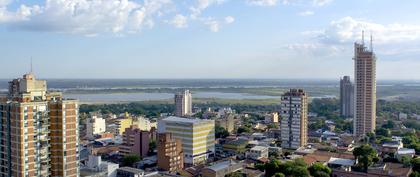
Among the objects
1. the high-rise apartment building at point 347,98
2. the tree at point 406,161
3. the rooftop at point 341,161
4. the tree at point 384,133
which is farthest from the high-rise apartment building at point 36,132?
the high-rise apartment building at point 347,98

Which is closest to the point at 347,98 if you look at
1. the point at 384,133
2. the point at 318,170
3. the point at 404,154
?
the point at 384,133

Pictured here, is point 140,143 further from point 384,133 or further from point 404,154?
point 384,133

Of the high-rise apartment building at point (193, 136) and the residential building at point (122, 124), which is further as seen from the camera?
the residential building at point (122, 124)

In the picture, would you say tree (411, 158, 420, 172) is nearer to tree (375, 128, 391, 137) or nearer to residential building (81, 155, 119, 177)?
tree (375, 128, 391, 137)

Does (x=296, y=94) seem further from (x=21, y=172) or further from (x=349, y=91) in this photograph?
(x=349, y=91)

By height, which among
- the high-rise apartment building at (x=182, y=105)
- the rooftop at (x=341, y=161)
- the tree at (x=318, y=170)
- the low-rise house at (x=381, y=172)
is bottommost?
the low-rise house at (x=381, y=172)

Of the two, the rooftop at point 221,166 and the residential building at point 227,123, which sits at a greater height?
the residential building at point 227,123

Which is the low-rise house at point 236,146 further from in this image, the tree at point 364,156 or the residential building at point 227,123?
the residential building at point 227,123
